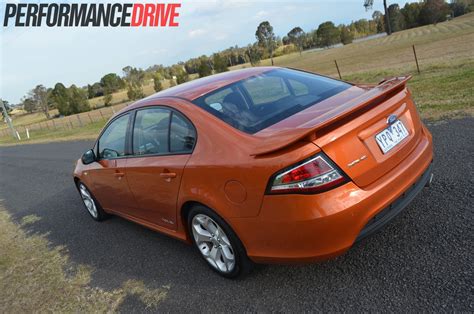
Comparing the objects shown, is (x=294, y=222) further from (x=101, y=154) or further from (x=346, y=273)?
(x=101, y=154)

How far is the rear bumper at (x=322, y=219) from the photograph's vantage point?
2441 millimetres

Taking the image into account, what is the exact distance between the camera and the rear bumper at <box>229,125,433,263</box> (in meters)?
2.44

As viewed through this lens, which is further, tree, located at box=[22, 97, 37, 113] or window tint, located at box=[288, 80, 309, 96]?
tree, located at box=[22, 97, 37, 113]

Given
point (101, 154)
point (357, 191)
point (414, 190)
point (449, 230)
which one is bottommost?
point (449, 230)

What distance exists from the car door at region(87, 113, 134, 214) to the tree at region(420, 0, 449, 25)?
295ft

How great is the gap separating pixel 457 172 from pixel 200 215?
2.87 meters

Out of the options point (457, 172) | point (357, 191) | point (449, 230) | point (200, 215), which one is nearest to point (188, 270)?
point (200, 215)

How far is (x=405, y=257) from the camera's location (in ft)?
9.77

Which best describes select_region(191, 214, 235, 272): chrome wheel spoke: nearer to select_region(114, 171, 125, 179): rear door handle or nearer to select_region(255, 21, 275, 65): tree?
select_region(114, 171, 125, 179): rear door handle

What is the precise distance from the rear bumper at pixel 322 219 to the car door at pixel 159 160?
2.59 feet

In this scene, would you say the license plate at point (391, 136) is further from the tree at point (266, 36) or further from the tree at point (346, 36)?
the tree at point (346, 36)

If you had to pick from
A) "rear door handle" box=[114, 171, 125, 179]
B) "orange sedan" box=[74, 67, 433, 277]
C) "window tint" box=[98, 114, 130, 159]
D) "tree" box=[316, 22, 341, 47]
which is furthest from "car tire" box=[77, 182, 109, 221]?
"tree" box=[316, 22, 341, 47]

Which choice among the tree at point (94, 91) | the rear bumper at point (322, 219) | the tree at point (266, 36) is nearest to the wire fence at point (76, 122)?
the rear bumper at point (322, 219)

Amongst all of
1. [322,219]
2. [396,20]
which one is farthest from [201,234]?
[396,20]
